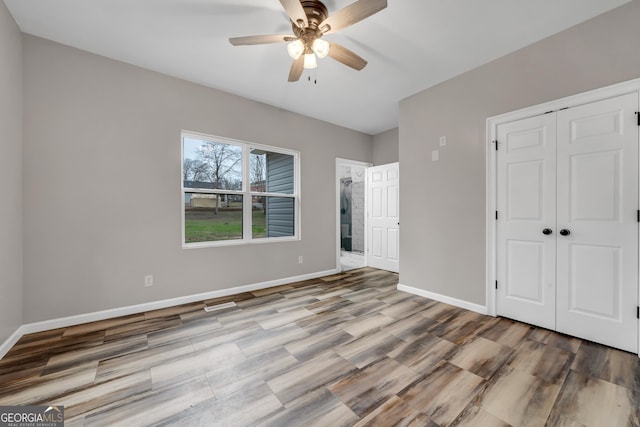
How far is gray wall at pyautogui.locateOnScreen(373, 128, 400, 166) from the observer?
503 centimetres

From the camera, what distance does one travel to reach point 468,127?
303 centimetres

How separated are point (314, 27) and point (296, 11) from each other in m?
0.28

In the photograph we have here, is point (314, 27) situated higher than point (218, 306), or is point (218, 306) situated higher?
point (314, 27)

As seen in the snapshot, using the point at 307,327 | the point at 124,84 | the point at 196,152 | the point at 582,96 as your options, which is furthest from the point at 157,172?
the point at 582,96

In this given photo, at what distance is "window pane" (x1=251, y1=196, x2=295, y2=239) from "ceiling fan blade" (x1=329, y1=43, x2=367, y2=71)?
7.64 ft

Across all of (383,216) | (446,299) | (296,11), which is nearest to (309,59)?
(296,11)

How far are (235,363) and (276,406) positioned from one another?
0.59m

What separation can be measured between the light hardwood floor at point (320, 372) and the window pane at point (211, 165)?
66.8 inches

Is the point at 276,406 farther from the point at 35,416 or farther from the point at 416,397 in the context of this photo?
the point at 35,416

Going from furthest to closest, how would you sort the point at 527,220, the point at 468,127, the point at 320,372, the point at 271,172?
the point at 271,172 < the point at 468,127 < the point at 527,220 < the point at 320,372

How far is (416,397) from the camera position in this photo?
5.30 feet

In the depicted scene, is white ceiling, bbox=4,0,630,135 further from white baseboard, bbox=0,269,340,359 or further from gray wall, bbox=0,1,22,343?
white baseboard, bbox=0,269,340,359

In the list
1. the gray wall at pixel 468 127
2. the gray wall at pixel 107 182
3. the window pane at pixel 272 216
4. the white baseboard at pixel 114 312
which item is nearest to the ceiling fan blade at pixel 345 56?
the gray wall at pixel 468 127

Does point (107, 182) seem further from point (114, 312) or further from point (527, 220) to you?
point (527, 220)
